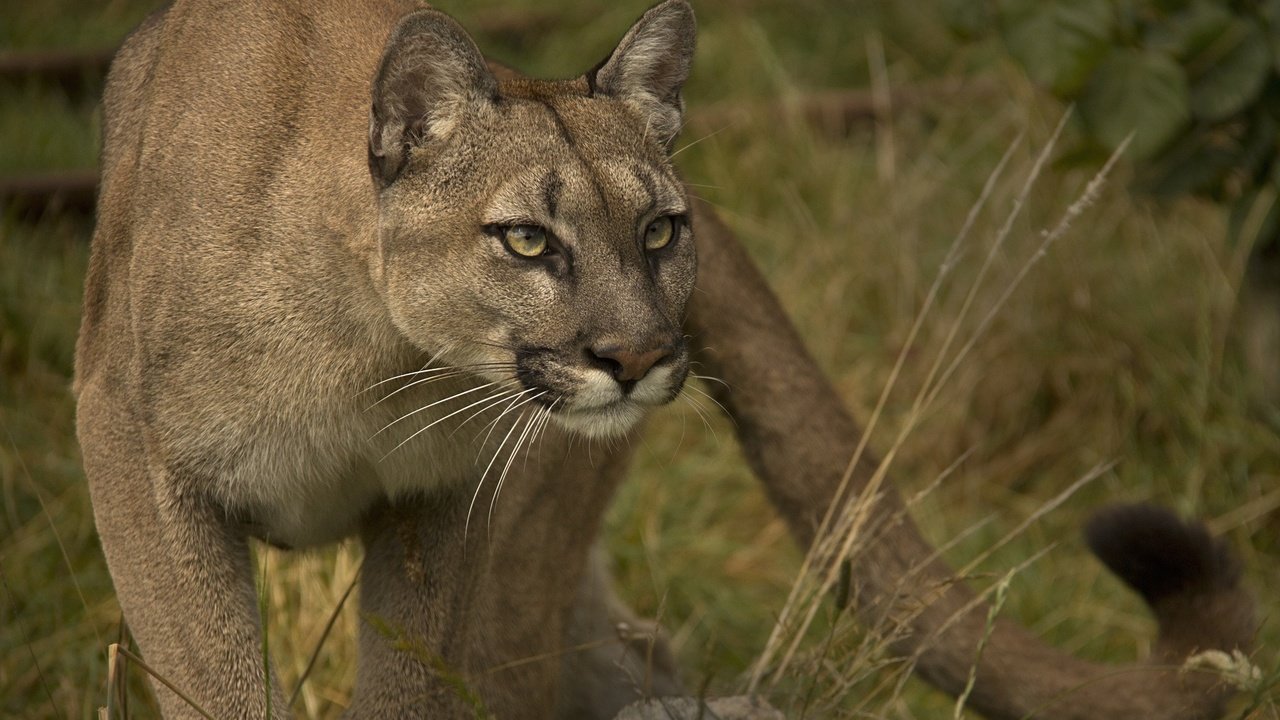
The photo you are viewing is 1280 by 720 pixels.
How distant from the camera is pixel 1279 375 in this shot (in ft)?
19.4

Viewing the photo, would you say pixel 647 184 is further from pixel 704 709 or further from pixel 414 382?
pixel 704 709

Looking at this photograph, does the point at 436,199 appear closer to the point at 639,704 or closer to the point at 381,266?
the point at 381,266

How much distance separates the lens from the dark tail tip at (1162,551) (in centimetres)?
406

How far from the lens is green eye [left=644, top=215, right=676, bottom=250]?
333cm

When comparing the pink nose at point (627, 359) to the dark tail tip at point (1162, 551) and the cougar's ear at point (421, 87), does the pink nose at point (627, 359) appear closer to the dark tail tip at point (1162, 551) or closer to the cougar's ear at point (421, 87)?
the cougar's ear at point (421, 87)

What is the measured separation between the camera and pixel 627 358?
10.1ft

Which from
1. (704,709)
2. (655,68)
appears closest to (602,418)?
(704,709)

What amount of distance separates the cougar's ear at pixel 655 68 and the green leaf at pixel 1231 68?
222cm

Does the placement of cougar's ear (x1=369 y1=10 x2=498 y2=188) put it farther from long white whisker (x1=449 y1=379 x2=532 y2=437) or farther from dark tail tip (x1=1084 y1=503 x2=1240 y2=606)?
dark tail tip (x1=1084 y1=503 x2=1240 y2=606)

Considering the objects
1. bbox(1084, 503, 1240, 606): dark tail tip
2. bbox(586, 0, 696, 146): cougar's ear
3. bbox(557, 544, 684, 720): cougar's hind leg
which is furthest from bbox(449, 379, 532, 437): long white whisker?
bbox(1084, 503, 1240, 606): dark tail tip

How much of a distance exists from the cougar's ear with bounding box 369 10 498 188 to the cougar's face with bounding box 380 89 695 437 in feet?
0.10

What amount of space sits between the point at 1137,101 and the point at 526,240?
8.29ft

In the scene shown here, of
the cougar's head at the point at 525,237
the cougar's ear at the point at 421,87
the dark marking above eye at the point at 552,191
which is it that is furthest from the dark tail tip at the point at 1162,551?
the cougar's ear at the point at 421,87

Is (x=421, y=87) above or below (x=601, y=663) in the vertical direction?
above
